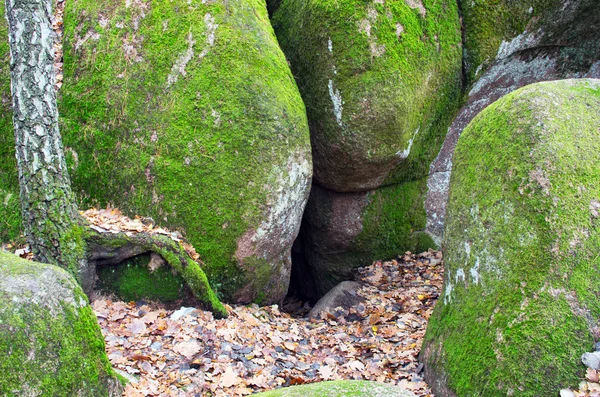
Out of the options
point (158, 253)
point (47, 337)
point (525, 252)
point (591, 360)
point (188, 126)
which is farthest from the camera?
point (188, 126)

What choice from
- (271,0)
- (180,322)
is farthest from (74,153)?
(271,0)

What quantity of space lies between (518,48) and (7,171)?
6.90 meters

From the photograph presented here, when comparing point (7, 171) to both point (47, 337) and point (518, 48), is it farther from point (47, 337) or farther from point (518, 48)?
point (518, 48)

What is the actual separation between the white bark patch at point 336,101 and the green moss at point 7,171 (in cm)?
383

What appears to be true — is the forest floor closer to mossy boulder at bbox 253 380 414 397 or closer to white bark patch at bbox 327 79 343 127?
mossy boulder at bbox 253 380 414 397

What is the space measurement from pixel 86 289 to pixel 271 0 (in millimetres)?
5111

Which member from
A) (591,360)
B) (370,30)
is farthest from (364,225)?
(591,360)

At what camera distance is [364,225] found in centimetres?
799

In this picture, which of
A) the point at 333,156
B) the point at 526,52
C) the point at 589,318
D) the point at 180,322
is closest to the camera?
the point at 589,318

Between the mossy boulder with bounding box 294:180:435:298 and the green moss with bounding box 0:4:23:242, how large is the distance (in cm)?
409

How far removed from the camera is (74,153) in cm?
579

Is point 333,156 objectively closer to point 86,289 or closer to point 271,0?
point 271,0

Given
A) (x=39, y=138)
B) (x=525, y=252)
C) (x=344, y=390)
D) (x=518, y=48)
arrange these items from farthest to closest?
(x=518, y=48) → (x=39, y=138) → (x=525, y=252) → (x=344, y=390)

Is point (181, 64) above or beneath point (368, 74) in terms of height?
beneath
